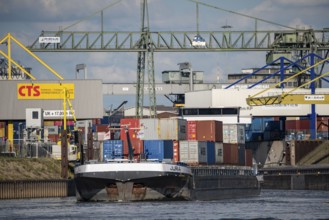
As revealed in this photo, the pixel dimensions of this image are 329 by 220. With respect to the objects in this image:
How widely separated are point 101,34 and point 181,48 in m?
10.7

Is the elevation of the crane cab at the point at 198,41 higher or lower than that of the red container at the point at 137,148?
higher

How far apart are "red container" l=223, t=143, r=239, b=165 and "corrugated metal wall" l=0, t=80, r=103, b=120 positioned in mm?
14823

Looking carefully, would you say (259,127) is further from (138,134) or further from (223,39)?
(138,134)

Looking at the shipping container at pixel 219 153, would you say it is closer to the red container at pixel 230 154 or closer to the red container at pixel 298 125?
the red container at pixel 230 154

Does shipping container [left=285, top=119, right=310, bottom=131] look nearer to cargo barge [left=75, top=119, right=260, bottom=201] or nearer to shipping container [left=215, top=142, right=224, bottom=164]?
cargo barge [left=75, top=119, right=260, bottom=201]

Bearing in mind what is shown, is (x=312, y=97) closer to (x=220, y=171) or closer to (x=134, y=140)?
(x=220, y=171)

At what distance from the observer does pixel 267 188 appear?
138 m

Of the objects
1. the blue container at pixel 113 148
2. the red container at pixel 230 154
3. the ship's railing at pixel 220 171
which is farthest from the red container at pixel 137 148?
the red container at pixel 230 154

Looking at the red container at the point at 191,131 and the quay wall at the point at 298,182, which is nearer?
the red container at the point at 191,131

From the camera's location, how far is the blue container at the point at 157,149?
314 feet

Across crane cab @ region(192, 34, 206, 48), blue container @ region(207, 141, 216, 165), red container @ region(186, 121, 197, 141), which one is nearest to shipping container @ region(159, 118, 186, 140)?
blue container @ region(207, 141, 216, 165)

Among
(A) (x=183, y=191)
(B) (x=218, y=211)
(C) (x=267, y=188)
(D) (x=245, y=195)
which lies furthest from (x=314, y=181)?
(B) (x=218, y=211)

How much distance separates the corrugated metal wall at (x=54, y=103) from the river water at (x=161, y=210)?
32.1 metres

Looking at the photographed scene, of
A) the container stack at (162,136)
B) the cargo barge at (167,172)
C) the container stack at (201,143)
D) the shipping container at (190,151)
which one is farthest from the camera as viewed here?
the container stack at (201,143)
